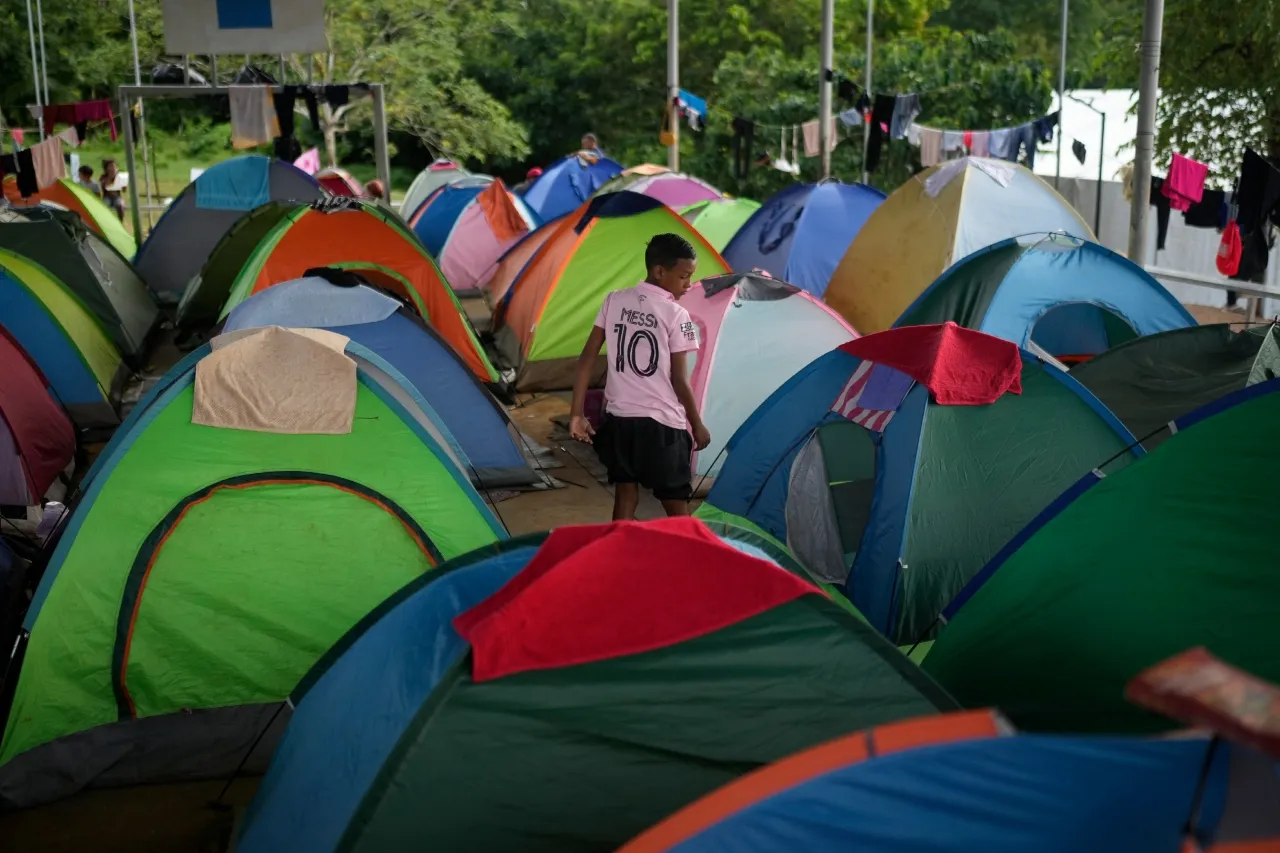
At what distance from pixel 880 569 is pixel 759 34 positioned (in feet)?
70.5

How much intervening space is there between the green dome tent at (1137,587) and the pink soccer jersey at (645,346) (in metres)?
1.69

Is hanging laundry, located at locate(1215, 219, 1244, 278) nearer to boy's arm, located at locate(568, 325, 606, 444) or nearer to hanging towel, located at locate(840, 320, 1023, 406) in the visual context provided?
hanging towel, located at locate(840, 320, 1023, 406)

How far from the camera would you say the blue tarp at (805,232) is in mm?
11078

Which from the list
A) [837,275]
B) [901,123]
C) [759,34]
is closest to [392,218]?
[837,275]

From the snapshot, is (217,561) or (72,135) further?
(72,135)

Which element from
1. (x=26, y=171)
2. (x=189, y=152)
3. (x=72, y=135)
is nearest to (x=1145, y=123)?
(x=26, y=171)

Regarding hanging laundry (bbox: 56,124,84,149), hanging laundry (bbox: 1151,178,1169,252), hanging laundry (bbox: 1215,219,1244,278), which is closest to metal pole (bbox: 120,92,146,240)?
hanging laundry (bbox: 56,124,84,149)

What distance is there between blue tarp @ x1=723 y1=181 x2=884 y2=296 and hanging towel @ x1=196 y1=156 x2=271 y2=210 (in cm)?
562

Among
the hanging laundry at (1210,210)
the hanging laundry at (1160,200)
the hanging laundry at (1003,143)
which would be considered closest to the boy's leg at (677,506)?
the hanging laundry at (1160,200)

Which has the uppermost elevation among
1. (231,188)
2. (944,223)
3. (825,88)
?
(825,88)

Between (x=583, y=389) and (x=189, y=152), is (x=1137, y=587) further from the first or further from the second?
(x=189, y=152)

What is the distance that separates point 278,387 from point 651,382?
1.45 meters

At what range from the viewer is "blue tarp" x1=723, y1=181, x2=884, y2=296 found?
11.1m

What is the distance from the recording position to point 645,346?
16.8 feet
